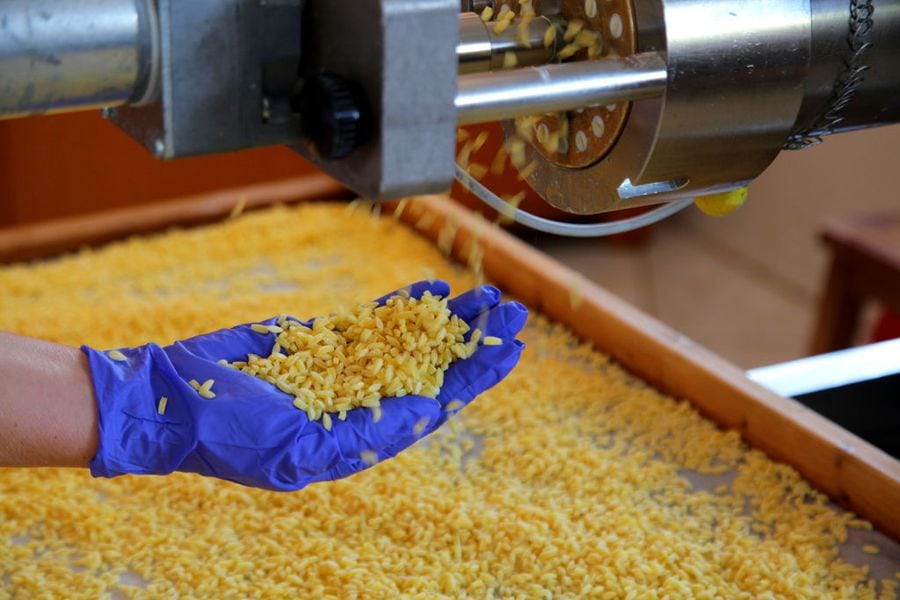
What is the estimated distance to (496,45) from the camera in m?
0.99

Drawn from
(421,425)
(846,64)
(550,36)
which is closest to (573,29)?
(550,36)

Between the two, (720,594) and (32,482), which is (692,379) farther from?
(32,482)

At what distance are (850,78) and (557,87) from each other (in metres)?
0.34

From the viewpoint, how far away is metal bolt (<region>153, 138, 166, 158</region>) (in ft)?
2.75

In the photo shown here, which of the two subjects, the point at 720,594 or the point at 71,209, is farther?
the point at 71,209

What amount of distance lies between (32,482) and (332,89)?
111 cm

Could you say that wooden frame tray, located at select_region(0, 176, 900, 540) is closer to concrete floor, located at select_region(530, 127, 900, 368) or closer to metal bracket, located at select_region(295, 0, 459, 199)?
metal bracket, located at select_region(295, 0, 459, 199)

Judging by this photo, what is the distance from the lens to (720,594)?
4.70 ft

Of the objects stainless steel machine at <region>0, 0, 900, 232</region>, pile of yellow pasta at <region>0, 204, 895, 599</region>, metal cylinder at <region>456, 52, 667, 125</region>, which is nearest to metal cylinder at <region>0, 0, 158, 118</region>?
stainless steel machine at <region>0, 0, 900, 232</region>

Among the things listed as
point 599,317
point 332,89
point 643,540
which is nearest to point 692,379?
point 599,317

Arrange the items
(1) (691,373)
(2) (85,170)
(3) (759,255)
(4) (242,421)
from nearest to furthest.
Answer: (4) (242,421)
(1) (691,373)
(2) (85,170)
(3) (759,255)

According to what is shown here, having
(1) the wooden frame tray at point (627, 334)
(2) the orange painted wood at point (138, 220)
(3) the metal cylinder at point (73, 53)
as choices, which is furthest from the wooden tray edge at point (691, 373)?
(3) the metal cylinder at point (73, 53)

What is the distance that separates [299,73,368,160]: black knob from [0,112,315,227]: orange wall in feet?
7.74

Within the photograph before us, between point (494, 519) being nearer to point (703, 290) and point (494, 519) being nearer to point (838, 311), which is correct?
point (838, 311)
